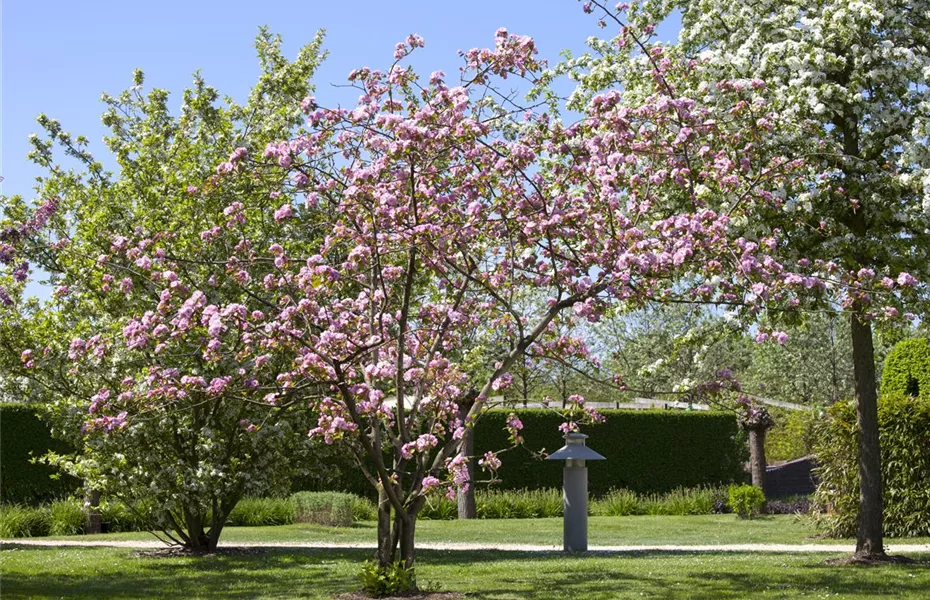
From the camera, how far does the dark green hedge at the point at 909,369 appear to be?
18766 mm

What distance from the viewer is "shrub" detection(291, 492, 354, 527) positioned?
2020cm

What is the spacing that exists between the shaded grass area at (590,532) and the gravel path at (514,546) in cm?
62


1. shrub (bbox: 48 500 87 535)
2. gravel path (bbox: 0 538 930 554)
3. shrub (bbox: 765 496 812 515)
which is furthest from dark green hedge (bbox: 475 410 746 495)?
shrub (bbox: 48 500 87 535)

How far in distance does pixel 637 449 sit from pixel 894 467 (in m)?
10.7

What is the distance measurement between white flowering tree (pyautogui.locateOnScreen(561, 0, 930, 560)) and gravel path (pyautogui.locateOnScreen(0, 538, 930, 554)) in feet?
8.46

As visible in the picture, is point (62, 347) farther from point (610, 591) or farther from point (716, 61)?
point (716, 61)

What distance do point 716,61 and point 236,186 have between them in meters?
6.10

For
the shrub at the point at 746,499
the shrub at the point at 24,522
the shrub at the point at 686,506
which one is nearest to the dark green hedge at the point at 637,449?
the shrub at the point at 686,506

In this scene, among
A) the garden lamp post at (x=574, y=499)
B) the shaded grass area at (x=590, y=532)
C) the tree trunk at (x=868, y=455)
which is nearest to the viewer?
the tree trunk at (x=868, y=455)

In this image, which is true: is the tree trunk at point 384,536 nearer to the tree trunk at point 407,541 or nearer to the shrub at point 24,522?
the tree trunk at point 407,541

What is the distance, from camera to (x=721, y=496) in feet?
78.7

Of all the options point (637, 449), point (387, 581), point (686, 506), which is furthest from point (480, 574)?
point (637, 449)

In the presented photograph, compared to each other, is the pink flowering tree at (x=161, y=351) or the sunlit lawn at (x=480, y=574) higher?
the pink flowering tree at (x=161, y=351)

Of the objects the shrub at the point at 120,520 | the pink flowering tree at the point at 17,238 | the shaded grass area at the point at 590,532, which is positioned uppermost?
the pink flowering tree at the point at 17,238
